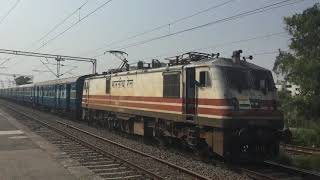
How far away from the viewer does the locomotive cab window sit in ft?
50.0

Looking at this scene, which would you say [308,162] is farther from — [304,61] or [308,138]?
[304,61]

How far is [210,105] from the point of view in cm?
1506

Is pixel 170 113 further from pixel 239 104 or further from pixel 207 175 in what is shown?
pixel 207 175

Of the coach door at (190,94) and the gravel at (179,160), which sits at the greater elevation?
the coach door at (190,94)

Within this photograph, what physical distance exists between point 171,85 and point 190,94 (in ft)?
4.47

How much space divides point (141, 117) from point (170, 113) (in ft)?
11.8

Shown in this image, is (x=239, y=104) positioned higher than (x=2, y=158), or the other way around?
(x=239, y=104)

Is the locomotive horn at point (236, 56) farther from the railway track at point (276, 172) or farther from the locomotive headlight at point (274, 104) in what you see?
the railway track at point (276, 172)

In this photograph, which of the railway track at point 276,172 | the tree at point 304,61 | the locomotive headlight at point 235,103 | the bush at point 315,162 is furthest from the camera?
the tree at point 304,61

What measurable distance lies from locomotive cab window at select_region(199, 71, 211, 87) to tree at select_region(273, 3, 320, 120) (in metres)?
27.1

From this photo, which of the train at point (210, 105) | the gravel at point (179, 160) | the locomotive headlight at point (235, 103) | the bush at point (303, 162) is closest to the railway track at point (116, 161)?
the gravel at point (179, 160)

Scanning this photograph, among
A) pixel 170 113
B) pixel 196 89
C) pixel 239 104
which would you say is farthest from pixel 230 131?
pixel 170 113

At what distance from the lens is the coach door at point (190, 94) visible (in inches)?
632

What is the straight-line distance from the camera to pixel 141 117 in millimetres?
20859
